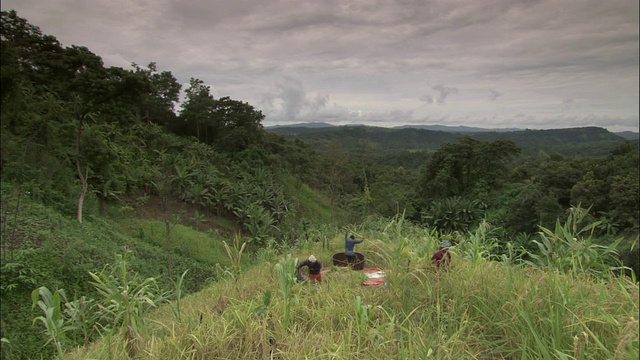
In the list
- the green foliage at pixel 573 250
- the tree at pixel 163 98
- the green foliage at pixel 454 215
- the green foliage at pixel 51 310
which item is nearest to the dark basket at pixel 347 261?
the green foliage at pixel 573 250

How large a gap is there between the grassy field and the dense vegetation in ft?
Answer: 0.05

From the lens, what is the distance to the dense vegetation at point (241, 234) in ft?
5.97

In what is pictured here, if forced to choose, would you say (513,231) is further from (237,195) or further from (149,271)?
(149,271)

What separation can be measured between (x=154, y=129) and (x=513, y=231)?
60.1 ft

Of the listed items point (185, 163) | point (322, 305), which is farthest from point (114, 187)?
point (322, 305)

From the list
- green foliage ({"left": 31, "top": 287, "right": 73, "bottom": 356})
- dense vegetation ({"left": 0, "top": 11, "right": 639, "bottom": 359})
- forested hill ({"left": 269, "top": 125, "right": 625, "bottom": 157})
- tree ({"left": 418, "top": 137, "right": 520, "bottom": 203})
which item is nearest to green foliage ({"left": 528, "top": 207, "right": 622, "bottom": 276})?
dense vegetation ({"left": 0, "top": 11, "right": 639, "bottom": 359})

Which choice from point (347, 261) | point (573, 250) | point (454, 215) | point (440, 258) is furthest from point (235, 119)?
point (573, 250)

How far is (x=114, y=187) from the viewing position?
476 inches

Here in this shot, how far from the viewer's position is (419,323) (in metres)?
1.93

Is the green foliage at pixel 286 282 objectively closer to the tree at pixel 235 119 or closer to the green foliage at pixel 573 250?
the green foliage at pixel 573 250

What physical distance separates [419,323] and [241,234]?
44.7 ft

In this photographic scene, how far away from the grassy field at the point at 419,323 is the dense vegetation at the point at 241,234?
0.01 meters

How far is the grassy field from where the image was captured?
1.62m

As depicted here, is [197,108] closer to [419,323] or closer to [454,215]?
[454,215]
